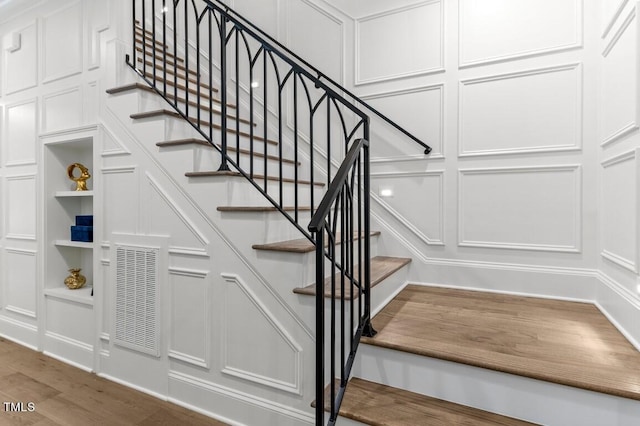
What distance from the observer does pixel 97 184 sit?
102 inches

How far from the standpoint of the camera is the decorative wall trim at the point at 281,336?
6.03 ft

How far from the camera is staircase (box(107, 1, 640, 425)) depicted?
134cm

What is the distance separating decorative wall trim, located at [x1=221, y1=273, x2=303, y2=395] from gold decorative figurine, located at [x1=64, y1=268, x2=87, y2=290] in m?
1.86

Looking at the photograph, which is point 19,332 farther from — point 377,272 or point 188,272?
point 377,272

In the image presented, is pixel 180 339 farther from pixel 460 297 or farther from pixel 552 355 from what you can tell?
pixel 552 355

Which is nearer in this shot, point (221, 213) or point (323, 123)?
point (221, 213)

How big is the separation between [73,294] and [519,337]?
323 cm

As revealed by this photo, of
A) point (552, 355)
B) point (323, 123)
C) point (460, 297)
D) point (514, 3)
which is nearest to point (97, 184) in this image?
point (323, 123)

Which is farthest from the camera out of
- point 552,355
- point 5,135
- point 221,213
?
point 5,135

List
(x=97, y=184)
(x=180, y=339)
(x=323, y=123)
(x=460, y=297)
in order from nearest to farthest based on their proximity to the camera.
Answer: (x=180, y=339) < (x=460, y=297) < (x=97, y=184) < (x=323, y=123)

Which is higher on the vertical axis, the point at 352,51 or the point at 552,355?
the point at 352,51

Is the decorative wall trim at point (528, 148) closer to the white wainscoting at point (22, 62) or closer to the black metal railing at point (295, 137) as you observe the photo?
the black metal railing at point (295, 137)

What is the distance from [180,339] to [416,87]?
2.49m

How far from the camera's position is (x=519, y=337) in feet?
5.59
